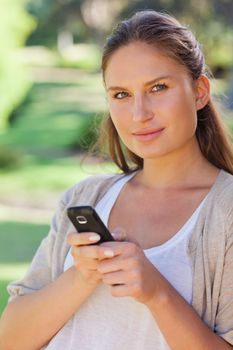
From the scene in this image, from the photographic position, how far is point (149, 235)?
2617mm

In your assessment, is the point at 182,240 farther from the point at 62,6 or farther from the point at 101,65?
the point at 62,6

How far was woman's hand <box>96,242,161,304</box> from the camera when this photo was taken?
7.46 ft

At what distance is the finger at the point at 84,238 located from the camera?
2291 mm

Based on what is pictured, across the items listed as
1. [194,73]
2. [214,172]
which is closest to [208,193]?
[214,172]

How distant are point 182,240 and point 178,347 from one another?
31 centimetres

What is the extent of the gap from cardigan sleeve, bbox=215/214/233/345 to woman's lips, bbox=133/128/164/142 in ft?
1.18

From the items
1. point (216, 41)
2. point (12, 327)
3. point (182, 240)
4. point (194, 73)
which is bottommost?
point (216, 41)

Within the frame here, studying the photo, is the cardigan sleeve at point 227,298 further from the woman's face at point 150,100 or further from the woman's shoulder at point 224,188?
the woman's face at point 150,100

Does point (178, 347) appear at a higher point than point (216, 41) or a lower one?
higher

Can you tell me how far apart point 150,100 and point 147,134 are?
0.34ft

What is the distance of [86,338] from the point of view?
2564 mm

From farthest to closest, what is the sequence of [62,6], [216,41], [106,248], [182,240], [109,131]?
[62,6], [216,41], [109,131], [182,240], [106,248]

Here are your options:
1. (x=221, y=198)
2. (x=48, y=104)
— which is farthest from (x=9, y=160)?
(x=48, y=104)

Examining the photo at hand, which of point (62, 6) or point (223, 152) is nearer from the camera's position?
point (223, 152)
